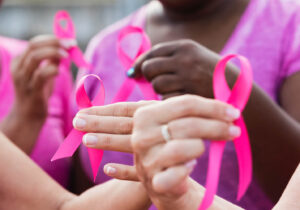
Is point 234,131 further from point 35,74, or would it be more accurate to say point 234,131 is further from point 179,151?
point 35,74

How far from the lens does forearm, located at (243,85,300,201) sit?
949 millimetres

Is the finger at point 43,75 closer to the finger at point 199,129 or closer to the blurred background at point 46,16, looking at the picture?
the finger at point 199,129

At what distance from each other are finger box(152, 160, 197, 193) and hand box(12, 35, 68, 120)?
0.86m

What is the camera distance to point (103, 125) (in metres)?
0.71

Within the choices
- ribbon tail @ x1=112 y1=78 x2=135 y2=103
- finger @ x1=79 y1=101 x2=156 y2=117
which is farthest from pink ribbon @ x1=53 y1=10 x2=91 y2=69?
finger @ x1=79 y1=101 x2=156 y2=117

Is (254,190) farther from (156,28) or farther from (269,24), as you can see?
(156,28)

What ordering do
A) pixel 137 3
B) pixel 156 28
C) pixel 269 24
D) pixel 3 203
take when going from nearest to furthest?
1. pixel 3 203
2. pixel 269 24
3. pixel 156 28
4. pixel 137 3

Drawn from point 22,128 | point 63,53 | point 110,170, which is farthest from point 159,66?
point 22,128

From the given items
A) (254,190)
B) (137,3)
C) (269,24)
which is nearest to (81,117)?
(254,190)

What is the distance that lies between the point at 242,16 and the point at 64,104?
2.29 feet

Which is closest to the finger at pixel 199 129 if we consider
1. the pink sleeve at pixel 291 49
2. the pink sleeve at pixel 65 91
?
the pink sleeve at pixel 291 49

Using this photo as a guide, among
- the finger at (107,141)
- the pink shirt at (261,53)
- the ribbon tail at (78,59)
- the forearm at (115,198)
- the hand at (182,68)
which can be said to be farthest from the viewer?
the ribbon tail at (78,59)

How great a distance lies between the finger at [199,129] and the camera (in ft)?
1.96

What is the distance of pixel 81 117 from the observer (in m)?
0.72
